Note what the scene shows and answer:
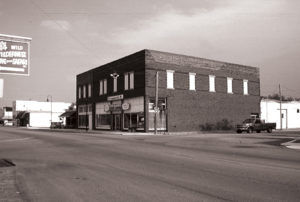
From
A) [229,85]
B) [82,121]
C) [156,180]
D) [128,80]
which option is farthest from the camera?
[82,121]

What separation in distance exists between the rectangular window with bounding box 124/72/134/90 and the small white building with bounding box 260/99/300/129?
24.6 meters

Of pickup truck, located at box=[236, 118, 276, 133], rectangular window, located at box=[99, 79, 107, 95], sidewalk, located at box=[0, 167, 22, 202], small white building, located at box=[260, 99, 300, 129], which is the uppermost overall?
→ rectangular window, located at box=[99, 79, 107, 95]

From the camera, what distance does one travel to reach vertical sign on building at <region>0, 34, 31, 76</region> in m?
12.1

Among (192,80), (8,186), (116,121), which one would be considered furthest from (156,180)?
(116,121)

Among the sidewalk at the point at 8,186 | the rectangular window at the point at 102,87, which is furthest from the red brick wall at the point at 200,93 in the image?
the sidewalk at the point at 8,186

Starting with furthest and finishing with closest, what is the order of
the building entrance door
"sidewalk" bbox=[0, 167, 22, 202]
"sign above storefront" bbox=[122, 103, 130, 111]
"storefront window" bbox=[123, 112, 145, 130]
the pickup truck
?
the building entrance door
"sign above storefront" bbox=[122, 103, 130, 111]
"storefront window" bbox=[123, 112, 145, 130]
the pickup truck
"sidewalk" bbox=[0, 167, 22, 202]

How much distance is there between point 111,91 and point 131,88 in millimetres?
5850

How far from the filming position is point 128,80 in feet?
148

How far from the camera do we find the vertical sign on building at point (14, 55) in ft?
39.6

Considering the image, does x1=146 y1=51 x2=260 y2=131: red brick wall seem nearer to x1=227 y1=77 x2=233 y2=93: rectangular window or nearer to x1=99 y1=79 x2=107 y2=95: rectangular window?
x1=227 y1=77 x2=233 y2=93: rectangular window

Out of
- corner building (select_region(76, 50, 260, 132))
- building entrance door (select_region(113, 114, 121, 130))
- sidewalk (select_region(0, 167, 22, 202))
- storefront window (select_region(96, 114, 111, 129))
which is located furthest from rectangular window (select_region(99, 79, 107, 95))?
sidewalk (select_region(0, 167, 22, 202))

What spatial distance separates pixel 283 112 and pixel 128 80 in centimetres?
3169

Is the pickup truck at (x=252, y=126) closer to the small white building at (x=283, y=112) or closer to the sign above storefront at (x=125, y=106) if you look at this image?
the small white building at (x=283, y=112)

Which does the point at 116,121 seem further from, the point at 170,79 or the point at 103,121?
the point at 170,79
